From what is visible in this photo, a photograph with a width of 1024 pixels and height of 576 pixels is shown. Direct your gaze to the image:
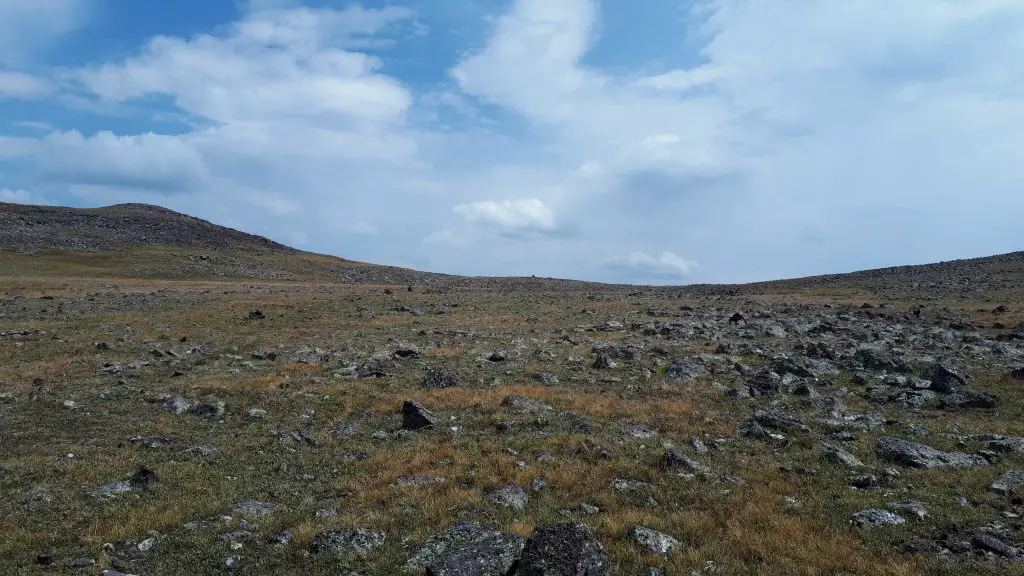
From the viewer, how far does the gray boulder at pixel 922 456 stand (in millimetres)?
12849

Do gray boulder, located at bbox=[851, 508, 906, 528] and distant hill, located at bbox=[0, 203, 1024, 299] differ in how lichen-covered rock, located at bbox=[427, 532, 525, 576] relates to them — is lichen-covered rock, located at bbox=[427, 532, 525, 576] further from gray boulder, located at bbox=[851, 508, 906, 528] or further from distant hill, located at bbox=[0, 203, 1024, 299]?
distant hill, located at bbox=[0, 203, 1024, 299]

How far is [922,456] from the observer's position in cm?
1315

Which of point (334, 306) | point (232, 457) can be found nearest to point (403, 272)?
point (334, 306)

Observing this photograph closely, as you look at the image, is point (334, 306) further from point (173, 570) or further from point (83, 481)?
point (173, 570)

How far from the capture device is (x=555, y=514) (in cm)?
1061

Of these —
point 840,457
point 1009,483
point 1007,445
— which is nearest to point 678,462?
point 840,457

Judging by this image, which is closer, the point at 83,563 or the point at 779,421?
the point at 83,563

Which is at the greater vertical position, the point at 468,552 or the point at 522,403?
the point at 522,403

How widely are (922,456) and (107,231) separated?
119311 millimetres

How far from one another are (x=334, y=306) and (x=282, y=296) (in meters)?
11.4

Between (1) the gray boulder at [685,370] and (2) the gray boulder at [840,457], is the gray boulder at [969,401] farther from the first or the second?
(1) the gray boulder at [685,370]

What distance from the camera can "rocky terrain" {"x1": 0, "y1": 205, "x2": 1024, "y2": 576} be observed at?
8.96 m

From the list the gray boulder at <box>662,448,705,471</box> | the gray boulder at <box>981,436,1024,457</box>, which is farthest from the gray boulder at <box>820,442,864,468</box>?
the gray boulder at <box>981,436,1024,457</box>

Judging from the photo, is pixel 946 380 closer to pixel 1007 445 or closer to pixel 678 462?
pixel 1007 445
